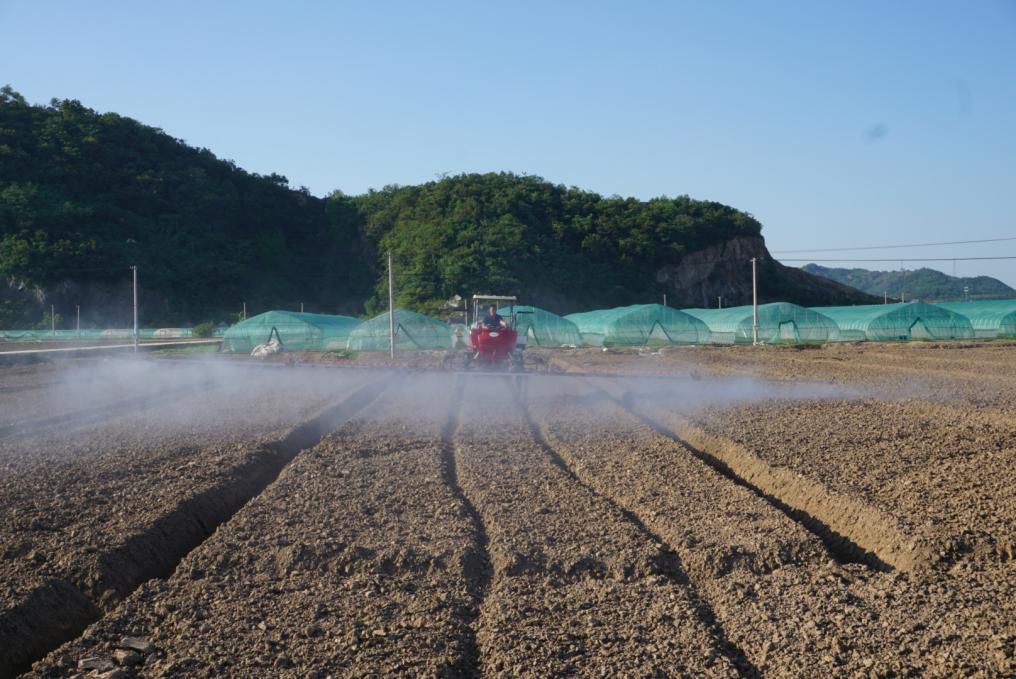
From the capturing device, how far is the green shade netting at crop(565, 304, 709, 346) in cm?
4556

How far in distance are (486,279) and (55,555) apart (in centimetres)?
6008

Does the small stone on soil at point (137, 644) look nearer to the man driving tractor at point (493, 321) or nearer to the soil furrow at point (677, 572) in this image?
the soil furrow at point (677, 572)

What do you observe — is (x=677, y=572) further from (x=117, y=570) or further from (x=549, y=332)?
(x=549, y=332)

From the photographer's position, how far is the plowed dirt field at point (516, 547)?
5.18m

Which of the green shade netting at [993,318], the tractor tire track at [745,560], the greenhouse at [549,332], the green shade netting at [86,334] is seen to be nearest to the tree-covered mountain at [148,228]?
the green shade netting at [86,334]

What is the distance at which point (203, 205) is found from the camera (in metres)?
81.8

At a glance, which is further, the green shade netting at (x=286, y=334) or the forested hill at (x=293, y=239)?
the forested hill at (x=293, y=239)

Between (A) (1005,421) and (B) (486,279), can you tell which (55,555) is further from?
(B) (486,279)

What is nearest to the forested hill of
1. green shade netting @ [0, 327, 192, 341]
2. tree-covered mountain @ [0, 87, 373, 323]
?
tree-covered mountain @ [0, 87, 373, 323]

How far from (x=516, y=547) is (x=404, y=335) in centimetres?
3517

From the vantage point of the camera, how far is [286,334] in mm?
43156

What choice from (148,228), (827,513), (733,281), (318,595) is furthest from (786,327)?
(148,228)

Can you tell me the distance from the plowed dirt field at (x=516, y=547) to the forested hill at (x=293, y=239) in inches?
2007

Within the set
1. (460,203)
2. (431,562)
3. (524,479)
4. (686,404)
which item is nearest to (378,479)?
(524,479)
